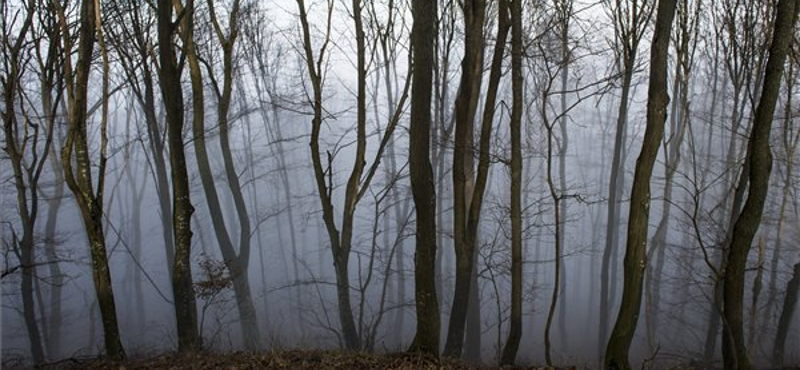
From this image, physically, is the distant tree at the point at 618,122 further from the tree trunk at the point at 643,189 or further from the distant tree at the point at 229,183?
the distant tree at the point at 229,183

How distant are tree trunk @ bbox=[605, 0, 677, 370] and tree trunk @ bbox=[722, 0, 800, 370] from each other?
4.78 ft

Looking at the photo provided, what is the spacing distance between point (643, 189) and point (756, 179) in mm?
1754

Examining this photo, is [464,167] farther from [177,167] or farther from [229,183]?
[229,183]

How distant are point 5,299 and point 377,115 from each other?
11302mm

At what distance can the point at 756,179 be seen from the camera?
778 centimetres

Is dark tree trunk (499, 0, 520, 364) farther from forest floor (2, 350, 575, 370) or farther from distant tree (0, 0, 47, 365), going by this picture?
distant tree (0, 0, 47, 365)

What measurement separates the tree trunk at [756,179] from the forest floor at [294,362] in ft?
11.0

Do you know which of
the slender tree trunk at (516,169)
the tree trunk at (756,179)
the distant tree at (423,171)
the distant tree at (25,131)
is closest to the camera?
the distant tree at (423,171)

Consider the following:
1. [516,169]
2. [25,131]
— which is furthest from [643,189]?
[25,131]

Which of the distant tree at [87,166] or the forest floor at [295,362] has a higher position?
the distant tree at [87,166]

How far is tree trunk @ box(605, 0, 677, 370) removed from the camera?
283 inches

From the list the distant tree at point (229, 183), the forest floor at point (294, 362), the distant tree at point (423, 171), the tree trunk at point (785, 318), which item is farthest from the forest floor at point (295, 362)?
the tree trunk at point (785, 318)

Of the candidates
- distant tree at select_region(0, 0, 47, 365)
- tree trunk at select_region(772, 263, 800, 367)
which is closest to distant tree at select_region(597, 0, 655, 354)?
tree trunk at select_region(772, 263, 800, 367)

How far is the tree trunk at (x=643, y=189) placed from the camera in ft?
23.6
